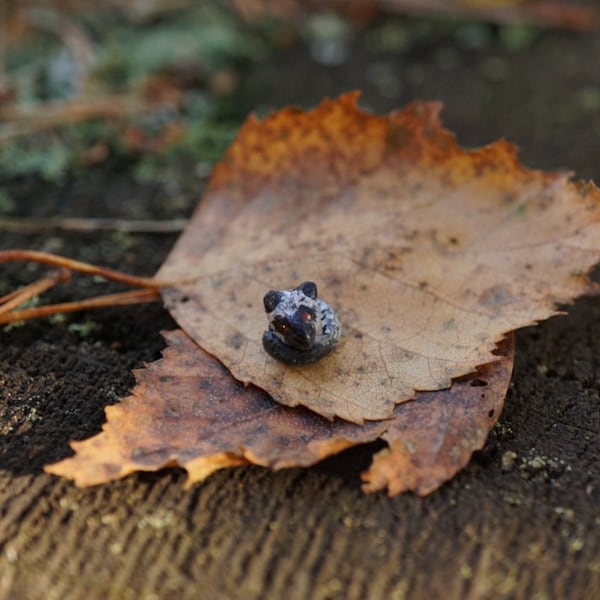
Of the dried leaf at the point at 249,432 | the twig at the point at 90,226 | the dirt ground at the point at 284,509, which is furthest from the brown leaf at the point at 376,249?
the twig at the point at 90,226

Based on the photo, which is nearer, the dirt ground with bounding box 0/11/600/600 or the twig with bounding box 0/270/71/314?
the dirt ground with bounding box 0/11/600/600

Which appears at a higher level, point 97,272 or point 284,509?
point 97,272

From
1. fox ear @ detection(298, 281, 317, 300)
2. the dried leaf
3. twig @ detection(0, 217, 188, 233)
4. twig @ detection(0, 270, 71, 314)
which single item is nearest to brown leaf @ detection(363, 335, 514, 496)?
the dried leaf

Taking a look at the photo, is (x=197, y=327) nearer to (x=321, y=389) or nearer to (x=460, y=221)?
(x=321, y=389)

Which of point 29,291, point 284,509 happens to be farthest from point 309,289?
point 29,291

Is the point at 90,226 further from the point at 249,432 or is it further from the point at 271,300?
the point at 249,432

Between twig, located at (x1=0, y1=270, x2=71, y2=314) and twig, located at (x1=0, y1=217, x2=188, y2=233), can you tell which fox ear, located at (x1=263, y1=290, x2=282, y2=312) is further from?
twig, located at (x1=0, y1=217, x2=188, y2=233)
